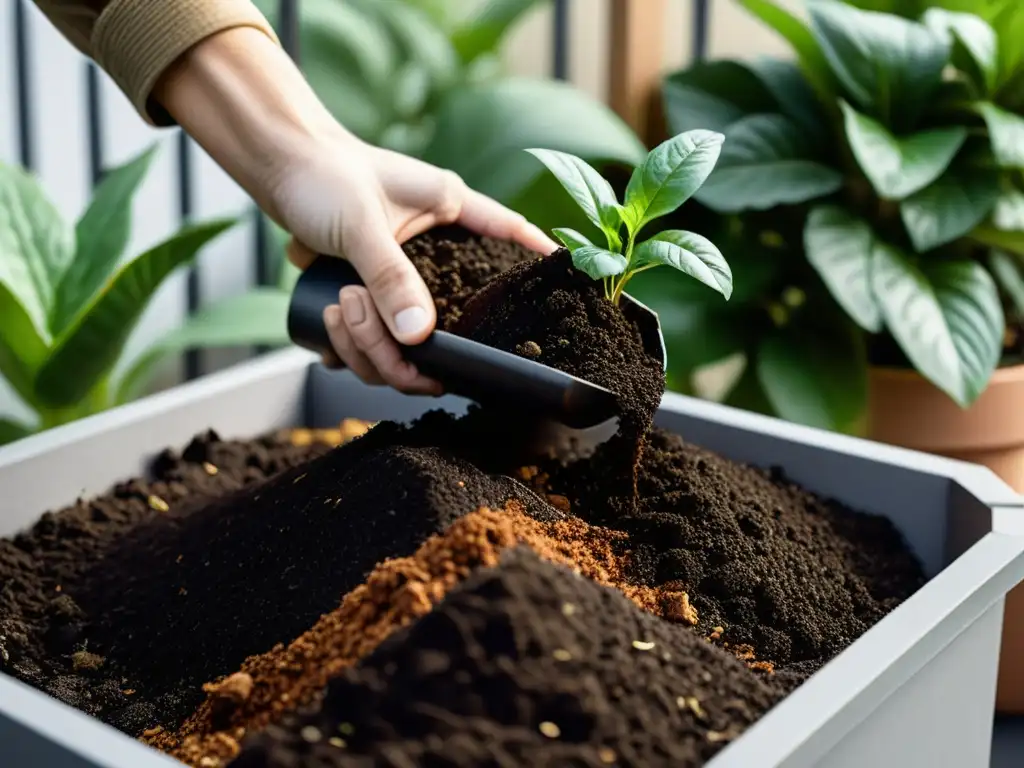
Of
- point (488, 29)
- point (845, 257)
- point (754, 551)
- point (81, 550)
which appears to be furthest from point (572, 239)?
point (488, 29)

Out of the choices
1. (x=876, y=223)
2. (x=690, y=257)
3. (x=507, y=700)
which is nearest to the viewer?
(x=507, y=700)

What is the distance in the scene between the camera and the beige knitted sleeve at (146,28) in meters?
1.02

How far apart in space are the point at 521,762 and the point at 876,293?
0.89 meters

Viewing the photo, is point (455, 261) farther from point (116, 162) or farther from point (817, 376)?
point (116, 162)

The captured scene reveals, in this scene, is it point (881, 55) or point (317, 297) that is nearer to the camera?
point (317, 297)

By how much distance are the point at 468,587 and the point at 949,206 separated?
96 cm

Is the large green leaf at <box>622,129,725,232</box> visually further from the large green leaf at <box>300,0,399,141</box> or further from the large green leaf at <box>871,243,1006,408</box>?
the large green leaf at <box>300,0,399,141</box>

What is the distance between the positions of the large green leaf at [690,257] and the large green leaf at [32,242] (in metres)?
0.76

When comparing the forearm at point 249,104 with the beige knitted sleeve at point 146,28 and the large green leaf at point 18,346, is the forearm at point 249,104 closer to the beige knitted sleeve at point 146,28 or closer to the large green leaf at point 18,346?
the beige knitted sleeve at point 146,28

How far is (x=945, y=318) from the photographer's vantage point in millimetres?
1321

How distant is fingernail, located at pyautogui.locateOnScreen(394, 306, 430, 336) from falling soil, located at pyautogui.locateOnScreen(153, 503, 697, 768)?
0.20 m

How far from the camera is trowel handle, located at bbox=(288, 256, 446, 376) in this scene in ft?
3.33

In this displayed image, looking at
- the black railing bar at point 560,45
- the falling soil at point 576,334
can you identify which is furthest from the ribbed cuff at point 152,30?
→ the black railing bar at point 560,45

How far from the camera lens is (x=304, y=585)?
791 millimetres
